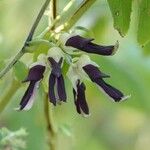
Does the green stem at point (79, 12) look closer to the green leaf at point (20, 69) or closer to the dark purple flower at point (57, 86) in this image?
the green leaf at point (20, 69)

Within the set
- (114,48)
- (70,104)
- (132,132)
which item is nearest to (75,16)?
(114,48)

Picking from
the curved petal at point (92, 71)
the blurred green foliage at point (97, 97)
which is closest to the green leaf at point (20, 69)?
the blurred green foliage at point (97, 97)

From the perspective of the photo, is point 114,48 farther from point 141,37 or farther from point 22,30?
point 22,30

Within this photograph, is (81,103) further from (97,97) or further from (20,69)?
(97,97)

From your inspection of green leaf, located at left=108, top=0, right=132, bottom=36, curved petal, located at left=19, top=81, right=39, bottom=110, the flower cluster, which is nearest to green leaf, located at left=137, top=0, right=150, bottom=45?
green leaf, located at left=108, top=0, right=132, bottom=36

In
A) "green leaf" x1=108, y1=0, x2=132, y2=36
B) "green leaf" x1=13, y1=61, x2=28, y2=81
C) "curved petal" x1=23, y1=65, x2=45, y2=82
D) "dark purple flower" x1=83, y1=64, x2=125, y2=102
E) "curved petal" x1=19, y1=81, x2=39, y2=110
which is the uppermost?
"green leaf" x1=13, y1=61, x2=28, y2=81

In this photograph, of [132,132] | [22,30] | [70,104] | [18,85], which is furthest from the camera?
[132,132]

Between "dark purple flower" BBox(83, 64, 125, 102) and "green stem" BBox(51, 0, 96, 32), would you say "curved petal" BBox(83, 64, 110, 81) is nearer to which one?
"dark purple flower" BBox(83, 64, 125, 102)

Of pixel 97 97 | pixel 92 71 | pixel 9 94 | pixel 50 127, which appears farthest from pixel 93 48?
pixel 97 97
